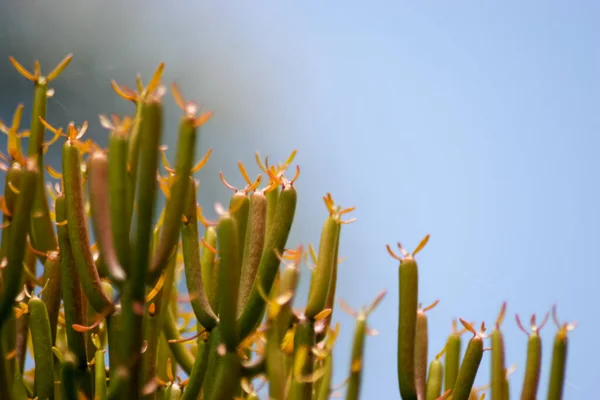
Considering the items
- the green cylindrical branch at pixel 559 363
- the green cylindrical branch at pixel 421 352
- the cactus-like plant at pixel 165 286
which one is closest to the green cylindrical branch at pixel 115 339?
the cactus-like plant at pixel 165 286

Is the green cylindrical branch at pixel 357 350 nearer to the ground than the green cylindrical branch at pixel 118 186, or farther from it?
nearer to the ground

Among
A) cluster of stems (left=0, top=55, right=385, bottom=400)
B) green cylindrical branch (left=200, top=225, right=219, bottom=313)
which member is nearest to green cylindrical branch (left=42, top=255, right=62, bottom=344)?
cluster of stems (left=0, top=55, right=385, bottom=400)

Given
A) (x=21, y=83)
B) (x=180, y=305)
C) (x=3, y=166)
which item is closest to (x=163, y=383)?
(x=180, y=305)

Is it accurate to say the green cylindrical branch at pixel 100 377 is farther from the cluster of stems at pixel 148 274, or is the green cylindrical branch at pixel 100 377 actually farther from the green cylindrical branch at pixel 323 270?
the green cylindrical branch at pixel 323 270

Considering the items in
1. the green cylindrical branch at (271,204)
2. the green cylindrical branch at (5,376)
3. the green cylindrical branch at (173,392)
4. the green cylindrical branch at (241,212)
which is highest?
the green cylindrical branch at (271,204)

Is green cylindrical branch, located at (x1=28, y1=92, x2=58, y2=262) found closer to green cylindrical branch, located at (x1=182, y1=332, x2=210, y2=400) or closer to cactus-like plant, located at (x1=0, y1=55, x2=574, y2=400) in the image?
cactus-like plant, located at (x1=0, y1=55, x2=574, y2=400)
